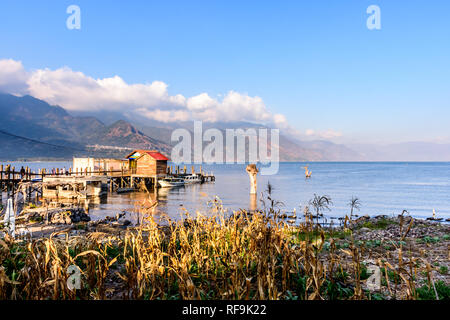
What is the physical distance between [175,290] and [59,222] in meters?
15.5

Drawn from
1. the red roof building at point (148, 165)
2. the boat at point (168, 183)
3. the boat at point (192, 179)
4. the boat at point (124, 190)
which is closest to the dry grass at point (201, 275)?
the boat at point (124, 190)

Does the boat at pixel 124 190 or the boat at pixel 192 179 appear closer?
the boat at pixel 124 190

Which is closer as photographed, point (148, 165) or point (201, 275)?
point (201, 275)

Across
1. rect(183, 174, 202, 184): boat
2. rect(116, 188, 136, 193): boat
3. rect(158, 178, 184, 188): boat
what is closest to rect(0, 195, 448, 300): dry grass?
rect(116, 188, 136, 193): boat

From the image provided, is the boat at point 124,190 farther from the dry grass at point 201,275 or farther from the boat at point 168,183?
the dry grass at point 201,275

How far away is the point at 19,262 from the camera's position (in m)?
5.42

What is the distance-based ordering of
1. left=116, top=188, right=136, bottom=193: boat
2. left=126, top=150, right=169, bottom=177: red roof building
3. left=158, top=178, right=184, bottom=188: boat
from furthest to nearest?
left=158, top=178, right=184, bottom=188: boat < left=126, top=150, right=169, bottom=177: red roof building < left=116, top=188, right=136, bottom=193: boat

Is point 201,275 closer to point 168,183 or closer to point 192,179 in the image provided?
point 168,183

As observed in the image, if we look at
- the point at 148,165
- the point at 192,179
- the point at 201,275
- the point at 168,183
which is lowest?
the point at 168,183

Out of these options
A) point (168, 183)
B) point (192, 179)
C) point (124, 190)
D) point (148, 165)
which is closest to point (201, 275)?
point (124, 190)

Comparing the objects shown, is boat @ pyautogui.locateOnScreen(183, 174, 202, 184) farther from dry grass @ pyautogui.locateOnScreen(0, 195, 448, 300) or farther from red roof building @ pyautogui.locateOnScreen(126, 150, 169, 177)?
dry grass @ pyautogui.locateOnScreen(0, 195, 448, 300)
